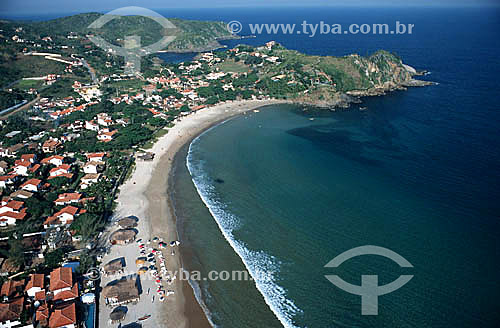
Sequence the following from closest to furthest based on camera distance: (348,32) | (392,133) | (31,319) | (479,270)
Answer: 1. (31,319)
2. (479,270)
3. (392,133)
4. (348,32)

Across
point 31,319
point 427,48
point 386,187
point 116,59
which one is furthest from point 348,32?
point 31,319

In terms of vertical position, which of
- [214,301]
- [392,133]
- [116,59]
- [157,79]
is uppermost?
[116,59]

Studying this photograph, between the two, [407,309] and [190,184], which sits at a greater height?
[190,184]

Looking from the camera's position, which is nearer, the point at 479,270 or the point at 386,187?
the point at 479,270

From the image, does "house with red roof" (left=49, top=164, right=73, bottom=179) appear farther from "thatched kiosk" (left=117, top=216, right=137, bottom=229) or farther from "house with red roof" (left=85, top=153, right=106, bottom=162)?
"thatched kiosk" (left=117, top=216, right=137, bottom=229)

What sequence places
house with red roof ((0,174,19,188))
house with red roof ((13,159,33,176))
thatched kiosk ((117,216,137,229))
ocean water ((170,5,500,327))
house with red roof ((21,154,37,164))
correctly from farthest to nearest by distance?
1. house with red roof ((21,154,37,164))
2. house with red roof ((13,159,33,176))
3. house with red roof ((0,174,19,188))
4. thatched kiosk ((117,216,137,229))
5. ocean water ((170,5,500,327))

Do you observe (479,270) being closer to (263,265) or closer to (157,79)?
(263,265)

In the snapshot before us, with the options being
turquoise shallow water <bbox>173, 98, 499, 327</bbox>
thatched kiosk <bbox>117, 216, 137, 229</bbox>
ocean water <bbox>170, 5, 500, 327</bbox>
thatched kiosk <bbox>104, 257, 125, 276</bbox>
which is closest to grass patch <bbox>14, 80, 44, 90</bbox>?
ocean water <bbox>170, 5, 500, 327</bbox>

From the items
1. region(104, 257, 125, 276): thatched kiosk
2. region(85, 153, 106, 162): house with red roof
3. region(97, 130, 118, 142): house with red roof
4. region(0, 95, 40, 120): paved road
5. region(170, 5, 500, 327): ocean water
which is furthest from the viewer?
region(0, 95, 40, 120): paved road
